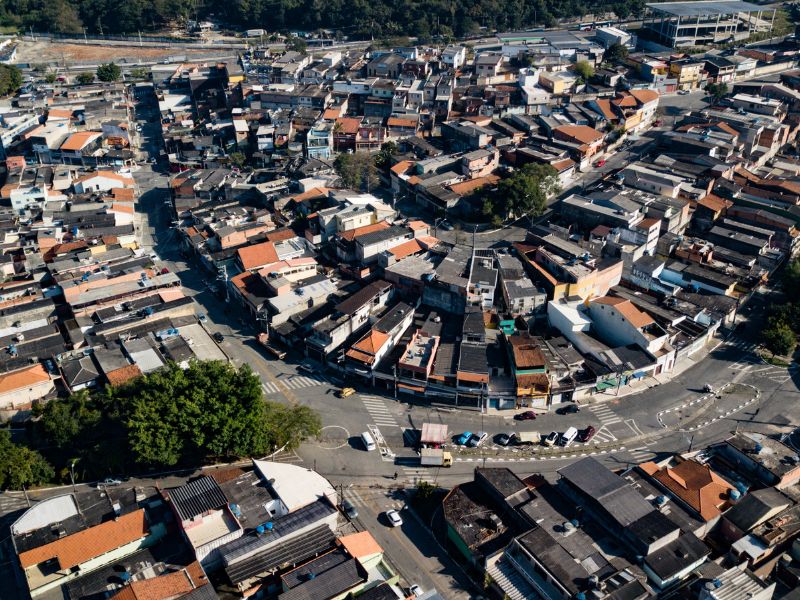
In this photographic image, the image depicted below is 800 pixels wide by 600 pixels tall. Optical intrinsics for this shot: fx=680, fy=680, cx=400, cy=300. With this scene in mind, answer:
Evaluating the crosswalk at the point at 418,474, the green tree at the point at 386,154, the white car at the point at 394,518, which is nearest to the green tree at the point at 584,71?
the green tree at the point at 386,154

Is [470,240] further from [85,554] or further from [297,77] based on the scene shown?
[297,77]

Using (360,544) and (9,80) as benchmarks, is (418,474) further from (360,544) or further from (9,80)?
(9,80)

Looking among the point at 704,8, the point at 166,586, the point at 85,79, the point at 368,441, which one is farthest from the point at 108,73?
the point at 704,8

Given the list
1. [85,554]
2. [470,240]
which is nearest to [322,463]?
[85,554]

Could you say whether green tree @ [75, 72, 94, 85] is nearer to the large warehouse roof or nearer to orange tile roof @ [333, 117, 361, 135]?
orange tile roof @ [333, 117, 361, 135]

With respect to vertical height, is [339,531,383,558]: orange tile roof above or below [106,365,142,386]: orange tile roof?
below

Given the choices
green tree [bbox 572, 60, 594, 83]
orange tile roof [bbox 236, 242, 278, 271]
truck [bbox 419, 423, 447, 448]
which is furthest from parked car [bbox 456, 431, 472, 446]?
green tree [bbox 572, 60, 594, 83]

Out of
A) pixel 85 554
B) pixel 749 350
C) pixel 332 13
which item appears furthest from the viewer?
pixel 332 13
